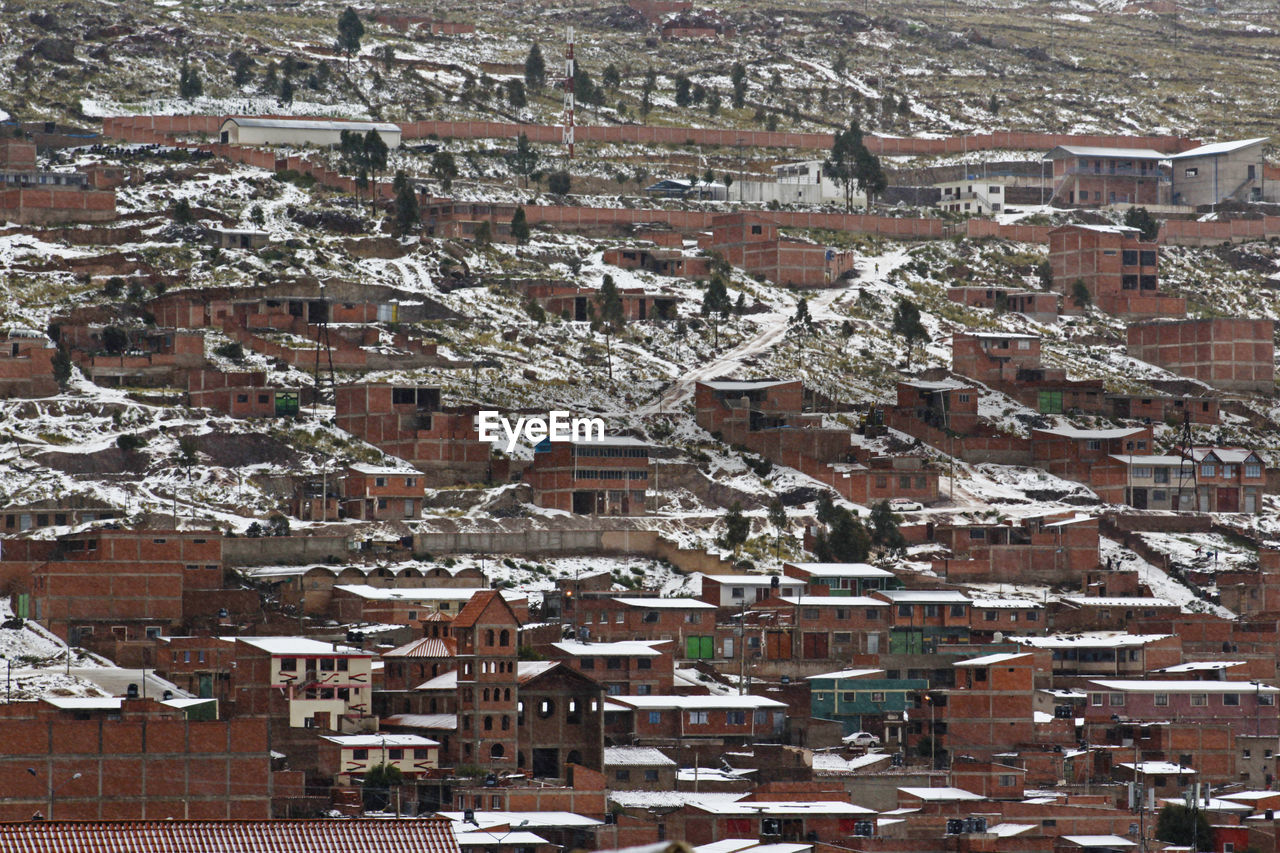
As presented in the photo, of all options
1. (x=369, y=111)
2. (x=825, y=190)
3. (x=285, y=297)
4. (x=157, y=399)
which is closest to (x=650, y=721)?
(x=157, y=399)

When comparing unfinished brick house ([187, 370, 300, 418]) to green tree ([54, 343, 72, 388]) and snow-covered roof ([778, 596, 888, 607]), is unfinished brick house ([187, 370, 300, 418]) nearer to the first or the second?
green tree ([54, 343, 72, 388])

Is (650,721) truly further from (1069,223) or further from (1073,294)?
(1069,223)

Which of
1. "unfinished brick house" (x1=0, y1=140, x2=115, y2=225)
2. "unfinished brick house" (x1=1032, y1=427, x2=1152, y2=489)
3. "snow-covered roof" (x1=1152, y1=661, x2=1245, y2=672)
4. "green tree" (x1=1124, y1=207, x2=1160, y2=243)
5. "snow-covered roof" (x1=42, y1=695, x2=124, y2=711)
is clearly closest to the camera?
"snow-covered roof" (x1=42, y1=695, x2=124, y2=711)

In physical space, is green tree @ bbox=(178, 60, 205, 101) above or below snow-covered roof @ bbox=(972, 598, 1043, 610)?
above

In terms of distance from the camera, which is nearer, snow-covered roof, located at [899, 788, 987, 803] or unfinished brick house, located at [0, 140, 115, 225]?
snow-covered roof, located at [899, 788, 987, 803]

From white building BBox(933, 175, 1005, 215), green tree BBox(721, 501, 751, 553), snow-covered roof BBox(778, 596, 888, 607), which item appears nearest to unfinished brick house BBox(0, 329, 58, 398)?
green tree BBox(721, 501, 751, 553)

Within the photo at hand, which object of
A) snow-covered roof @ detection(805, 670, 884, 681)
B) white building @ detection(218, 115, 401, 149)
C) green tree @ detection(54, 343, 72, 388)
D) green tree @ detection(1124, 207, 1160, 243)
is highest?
white building @ detection(218, 115, 401, 149)
